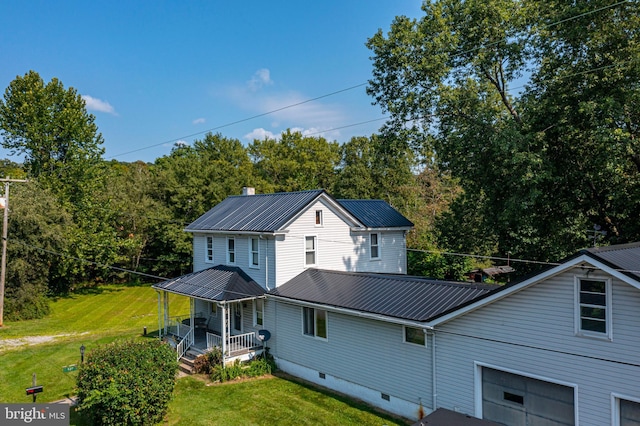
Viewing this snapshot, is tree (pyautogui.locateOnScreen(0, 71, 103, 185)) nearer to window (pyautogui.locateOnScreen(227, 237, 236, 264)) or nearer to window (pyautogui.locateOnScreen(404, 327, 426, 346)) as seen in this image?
window (pyautogui.locateOnScreen(227, 237, 236, 264))

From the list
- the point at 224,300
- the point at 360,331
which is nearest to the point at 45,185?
the point at 224,300

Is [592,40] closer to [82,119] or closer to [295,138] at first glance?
[82,119]

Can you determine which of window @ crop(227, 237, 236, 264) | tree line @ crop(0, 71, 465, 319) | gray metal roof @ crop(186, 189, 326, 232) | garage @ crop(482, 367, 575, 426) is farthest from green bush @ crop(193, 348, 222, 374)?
tree line @ crop(0, 71, 465, 319)

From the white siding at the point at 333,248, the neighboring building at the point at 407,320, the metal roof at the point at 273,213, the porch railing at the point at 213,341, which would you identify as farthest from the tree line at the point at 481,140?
Answer: the porch railing at the point at 213,341

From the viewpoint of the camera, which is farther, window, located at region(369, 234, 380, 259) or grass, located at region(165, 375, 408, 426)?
window, located at region(369, 234, 380, 259)

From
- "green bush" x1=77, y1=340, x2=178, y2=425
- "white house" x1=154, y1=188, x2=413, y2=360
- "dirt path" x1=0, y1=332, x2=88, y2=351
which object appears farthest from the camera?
"dirt path" x1=0, y1=332, x2=88, y2=351

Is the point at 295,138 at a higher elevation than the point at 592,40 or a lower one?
higher

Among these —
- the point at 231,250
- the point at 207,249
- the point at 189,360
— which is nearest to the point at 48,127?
the point at 207,249

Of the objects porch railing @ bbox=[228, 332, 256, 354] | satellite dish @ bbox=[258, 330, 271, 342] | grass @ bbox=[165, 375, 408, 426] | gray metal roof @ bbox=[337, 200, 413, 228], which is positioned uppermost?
gray metal roof @ bbox=[337, 200, 413, 228]
